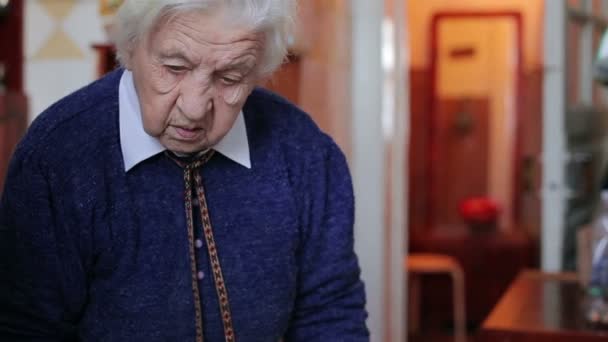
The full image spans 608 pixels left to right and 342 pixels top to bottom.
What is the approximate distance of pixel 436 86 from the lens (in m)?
6.04

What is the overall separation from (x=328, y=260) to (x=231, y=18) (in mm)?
449

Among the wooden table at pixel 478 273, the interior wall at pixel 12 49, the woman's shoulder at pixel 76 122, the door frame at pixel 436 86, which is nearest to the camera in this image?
the woman's shoulder at pixel 76 122

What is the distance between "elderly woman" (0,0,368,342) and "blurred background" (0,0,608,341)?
0.55 meters

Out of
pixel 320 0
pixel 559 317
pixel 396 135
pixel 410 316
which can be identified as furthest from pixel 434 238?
pixel 559 317

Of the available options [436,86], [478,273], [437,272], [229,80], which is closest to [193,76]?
[229,80]

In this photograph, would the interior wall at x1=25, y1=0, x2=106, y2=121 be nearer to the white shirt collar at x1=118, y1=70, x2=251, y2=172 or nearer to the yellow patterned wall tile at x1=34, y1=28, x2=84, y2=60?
the yellow patterned wall tile at x1=34, y1=28, x2=84, y2=60

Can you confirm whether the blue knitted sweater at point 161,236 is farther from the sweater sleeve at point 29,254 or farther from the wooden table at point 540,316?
the wooden table at point 540,316

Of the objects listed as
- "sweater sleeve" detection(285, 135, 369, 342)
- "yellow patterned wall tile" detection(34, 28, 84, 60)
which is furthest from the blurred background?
"sweater sleeve" detection(285, 135, 369, 342)

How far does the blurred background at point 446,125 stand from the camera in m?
2.63

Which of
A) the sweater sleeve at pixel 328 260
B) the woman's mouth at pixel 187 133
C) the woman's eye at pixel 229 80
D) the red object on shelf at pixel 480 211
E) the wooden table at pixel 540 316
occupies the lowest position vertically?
the wooden table at pixel 540 316

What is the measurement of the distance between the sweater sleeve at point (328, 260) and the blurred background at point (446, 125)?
506mm

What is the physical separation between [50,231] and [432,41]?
487 centimetres

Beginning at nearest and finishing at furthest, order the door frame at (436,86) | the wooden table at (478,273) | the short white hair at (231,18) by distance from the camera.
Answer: the short white hair at (231,18) < the wooden table at (478,273) < the door frame at (436,86)

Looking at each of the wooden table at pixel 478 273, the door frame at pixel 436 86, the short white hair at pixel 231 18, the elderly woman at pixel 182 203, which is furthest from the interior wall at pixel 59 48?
the door frame at pixel 436 86
